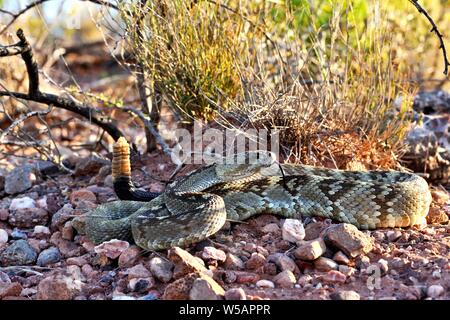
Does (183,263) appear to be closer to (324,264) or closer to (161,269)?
(161,269)

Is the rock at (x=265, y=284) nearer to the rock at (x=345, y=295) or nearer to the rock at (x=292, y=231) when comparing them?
the rock at (x=345, y=295)

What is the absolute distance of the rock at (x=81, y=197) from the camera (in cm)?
541

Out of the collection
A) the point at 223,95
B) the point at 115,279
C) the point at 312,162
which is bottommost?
the point at 115,279

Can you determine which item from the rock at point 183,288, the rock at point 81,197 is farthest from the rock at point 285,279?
the rock at point 81,197

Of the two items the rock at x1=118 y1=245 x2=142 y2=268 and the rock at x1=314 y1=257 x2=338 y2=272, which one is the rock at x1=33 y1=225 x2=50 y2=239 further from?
the rock at x1=314 y1=257 x2=338 y2=272

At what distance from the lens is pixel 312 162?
5473 mm

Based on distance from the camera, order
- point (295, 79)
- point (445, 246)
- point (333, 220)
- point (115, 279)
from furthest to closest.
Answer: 1. point (295, 79)
2. point (333, 220)
3. point (445, 246)
4. point (115, 279)

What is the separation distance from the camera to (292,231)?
4430mm

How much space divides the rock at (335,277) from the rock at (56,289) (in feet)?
4.90

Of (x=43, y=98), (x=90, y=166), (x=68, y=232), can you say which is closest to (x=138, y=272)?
(x=68, y=232)

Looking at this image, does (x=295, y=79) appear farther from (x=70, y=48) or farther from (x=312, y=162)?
(x=70, y=48)

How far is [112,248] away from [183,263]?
2.16ft
